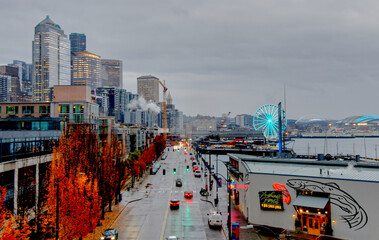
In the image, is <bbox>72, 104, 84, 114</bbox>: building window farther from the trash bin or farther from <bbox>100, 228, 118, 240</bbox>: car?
the trash bin

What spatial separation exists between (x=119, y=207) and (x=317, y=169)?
2705 cm

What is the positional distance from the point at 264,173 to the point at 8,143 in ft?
88.2

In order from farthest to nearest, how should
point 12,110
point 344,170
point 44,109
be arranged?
point 44,109, point 12,110, point 344,170

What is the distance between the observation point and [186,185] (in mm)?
66438

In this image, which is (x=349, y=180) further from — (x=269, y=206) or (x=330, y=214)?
(x=269, y=206)

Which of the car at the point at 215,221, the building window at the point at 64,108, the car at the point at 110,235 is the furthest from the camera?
the building window at the point at 64,108

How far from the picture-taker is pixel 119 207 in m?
45.4

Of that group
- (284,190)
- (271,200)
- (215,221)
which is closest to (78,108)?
(215,221)

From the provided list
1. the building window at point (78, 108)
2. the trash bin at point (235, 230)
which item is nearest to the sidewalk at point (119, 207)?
the trash bin at point (235, 230)

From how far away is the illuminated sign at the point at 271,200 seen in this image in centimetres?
3416

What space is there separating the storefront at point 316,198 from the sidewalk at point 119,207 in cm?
1627

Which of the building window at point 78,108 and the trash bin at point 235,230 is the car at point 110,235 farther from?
the building window at point 78,108

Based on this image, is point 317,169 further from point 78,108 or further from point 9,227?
point 78,108

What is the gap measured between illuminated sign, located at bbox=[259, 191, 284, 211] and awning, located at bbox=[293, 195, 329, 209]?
217 centimetres
